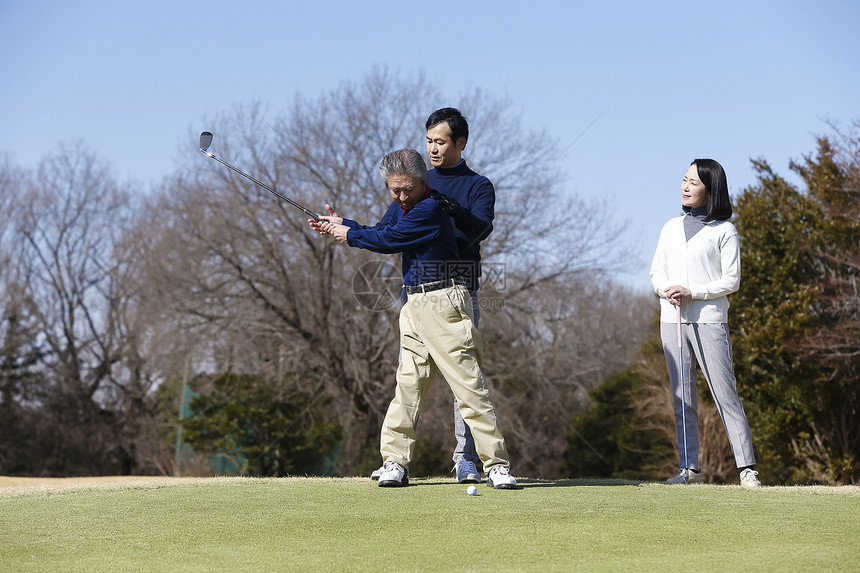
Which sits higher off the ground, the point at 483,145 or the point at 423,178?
the point at 483,145

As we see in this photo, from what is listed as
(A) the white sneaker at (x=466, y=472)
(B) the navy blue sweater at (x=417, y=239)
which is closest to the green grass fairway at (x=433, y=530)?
(A) the white sneaker at (x=466, y=472)

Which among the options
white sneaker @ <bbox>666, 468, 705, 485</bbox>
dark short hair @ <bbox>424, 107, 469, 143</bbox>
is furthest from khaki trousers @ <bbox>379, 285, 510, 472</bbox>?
white sneaker @ <bbox>666, 468, 705, 485</bbox>

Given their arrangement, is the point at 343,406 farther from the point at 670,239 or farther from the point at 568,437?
the point at 670,239

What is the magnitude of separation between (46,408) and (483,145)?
50.2ft

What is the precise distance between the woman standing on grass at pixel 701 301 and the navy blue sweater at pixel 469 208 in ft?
3.86

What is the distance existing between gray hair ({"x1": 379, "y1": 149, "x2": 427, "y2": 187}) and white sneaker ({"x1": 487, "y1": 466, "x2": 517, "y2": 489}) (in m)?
1.52

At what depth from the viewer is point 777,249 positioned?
12102mm

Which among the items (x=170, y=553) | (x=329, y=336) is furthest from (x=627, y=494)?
(x=329, y=336)

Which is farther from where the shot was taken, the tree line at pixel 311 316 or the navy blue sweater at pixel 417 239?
the tree line at pixel 311 316

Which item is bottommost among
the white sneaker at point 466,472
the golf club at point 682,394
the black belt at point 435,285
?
the white sneaker at point 466,472

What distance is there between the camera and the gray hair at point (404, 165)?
4.28 metres

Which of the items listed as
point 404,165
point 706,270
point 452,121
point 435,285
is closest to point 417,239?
point 435,285

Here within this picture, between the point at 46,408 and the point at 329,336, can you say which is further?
the point at 46,408

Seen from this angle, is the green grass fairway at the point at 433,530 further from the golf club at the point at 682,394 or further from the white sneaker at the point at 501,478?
the golf club at the point at 682,394
